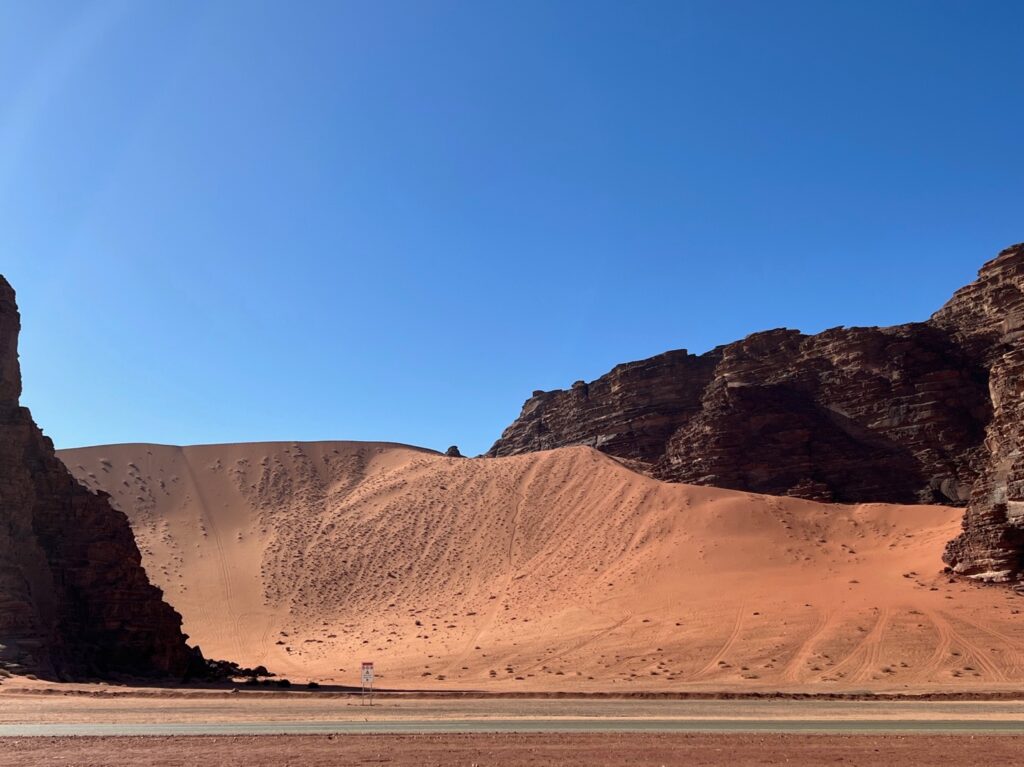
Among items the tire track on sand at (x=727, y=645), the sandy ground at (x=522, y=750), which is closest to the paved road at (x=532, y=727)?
the sandy ground at (x=522, y=750)

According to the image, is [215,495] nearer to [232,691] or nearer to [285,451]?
[285,451]

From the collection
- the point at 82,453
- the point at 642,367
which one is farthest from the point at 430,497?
the point at 82,453

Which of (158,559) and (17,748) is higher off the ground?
(158,559)

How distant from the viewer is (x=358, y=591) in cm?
5212

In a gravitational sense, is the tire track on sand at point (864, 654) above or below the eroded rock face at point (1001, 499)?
below

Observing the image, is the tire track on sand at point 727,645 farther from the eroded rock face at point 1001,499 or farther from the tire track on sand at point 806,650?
the eroded rock face at point 1001,499

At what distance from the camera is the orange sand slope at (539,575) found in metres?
30.7

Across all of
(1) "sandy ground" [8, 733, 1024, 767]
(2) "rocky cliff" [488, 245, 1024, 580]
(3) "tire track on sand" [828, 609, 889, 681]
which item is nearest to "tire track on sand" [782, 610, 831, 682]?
(3) "tire track on sand" [828, 609, 889, 681]

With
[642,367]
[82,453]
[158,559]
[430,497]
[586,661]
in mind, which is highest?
[642,367]

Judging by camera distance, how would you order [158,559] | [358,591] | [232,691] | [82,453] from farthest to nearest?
[82,453] → [158,559] → [358,591] → [232,691]

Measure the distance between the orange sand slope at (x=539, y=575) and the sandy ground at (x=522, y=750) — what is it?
38.8 ft

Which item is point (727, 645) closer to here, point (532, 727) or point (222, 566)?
point (532, 727)

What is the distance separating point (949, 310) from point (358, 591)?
4857cm

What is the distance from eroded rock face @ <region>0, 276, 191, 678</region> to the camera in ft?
90.3
